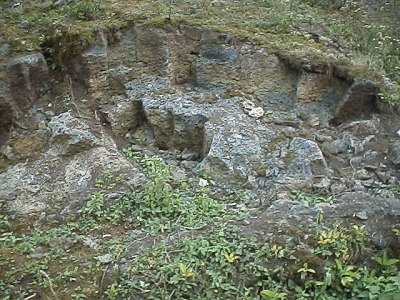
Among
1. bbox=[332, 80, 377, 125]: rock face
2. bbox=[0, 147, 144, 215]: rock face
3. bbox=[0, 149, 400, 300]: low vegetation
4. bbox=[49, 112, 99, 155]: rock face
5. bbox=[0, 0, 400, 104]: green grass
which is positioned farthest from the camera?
bbox=[0, 0, 400, 104]: green grass

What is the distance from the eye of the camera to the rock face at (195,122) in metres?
4.58

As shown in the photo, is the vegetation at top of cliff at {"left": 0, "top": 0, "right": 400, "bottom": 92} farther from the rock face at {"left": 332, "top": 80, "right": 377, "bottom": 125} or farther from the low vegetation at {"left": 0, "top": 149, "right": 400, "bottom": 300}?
the low vegetation at {"left": 0, "top": 149, "right": 400, "bottom": 300}

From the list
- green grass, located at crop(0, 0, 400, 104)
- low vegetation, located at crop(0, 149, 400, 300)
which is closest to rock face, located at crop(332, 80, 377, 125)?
green grass, located at crop(0, 0, 400, 104)

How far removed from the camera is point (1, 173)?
4781 millimetres

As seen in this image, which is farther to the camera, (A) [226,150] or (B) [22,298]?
(A) [226,150]

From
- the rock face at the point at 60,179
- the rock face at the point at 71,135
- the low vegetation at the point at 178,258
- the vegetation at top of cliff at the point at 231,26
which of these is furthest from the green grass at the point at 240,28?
the low vegetation at the point at 178,258

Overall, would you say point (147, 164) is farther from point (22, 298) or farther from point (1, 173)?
point (22, 298)

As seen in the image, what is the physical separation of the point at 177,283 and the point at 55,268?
829 millimetres

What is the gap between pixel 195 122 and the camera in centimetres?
511

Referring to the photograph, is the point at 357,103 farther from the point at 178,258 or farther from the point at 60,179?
the point at 60,179

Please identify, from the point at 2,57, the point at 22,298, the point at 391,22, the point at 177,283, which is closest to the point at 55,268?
the point at 22,298

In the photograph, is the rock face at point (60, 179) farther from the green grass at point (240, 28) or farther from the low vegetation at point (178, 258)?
the green grass at point (240, 28)

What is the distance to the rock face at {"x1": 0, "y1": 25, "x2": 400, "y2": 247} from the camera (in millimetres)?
4578

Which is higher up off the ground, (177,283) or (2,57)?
(2,57)
